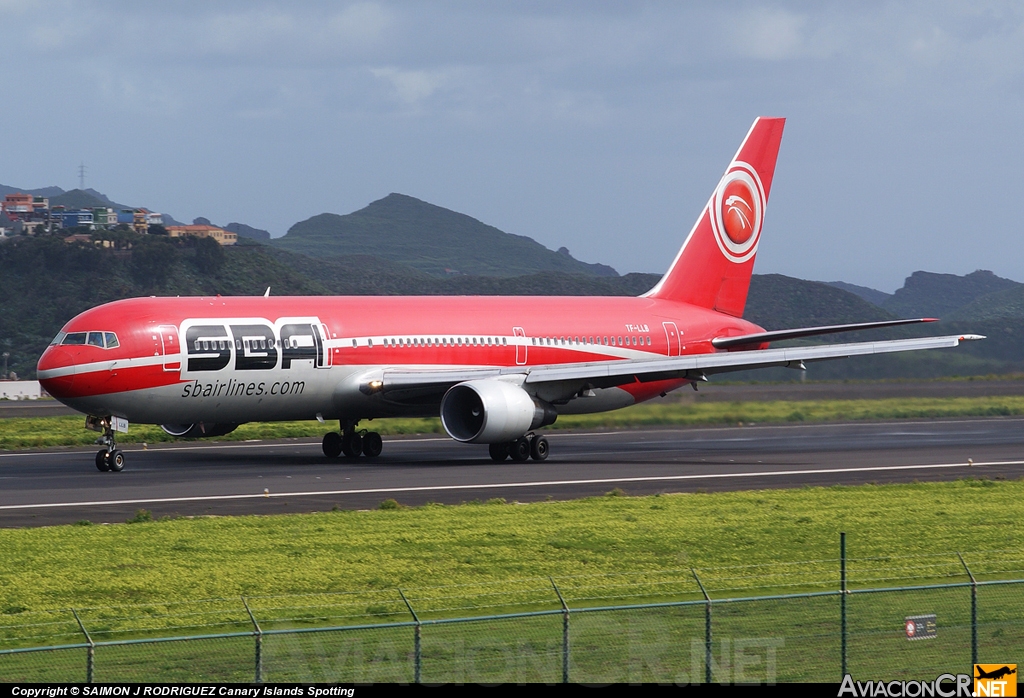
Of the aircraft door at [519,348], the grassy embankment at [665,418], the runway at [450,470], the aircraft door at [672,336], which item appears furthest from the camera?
the aircraft door at [672,336]

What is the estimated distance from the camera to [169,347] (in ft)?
114

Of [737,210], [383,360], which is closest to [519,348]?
[383,360]

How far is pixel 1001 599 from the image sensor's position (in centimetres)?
2098

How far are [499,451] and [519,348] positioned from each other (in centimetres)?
455

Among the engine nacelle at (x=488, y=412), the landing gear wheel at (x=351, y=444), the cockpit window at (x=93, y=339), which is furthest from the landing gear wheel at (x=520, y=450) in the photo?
the cockpit window at (x=93, y=339)

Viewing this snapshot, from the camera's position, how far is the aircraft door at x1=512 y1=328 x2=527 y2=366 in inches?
1676

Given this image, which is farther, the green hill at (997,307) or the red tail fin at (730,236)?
the green hill at (997,307)

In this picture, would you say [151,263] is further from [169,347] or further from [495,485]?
[495,485]

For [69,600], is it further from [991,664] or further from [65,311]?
[65,311]

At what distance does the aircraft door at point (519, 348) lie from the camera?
42.6 m

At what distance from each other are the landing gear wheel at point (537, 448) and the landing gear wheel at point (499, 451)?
744 mm

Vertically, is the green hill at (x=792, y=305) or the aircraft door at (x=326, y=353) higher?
the green hill at (x=792, y=305)

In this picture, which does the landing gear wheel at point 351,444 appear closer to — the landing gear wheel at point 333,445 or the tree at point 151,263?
the landing gear wheel at point 333,445

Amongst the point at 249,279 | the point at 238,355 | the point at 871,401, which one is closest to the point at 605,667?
the point at 238,355
